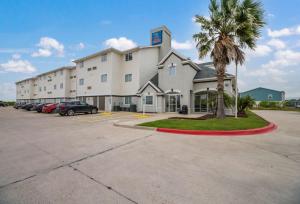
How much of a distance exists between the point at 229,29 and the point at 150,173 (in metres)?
13.6

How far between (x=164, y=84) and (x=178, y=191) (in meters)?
20.1

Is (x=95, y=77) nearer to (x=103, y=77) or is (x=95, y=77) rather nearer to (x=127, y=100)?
(x=103, y=77)

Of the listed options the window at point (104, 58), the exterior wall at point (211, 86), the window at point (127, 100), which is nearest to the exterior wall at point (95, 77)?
the window at point (104, 58)

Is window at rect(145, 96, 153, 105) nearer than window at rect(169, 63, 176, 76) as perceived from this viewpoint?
No

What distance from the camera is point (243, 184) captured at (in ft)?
11.5

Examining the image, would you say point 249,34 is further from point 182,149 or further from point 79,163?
point 79,163

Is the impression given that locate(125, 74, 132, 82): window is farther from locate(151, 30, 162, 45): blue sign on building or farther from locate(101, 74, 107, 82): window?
locate(151, 30, 162, 45): blue sign on building

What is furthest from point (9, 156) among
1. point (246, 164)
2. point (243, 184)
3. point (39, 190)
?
point (246, 164)

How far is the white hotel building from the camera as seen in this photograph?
69.3ft

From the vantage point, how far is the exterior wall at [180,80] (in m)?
20.8

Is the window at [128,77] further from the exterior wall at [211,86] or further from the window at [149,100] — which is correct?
the exterior wall at [211,86]

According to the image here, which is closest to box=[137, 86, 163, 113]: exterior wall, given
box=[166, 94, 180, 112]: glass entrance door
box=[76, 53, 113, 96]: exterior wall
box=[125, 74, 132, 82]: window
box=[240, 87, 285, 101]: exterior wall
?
box=[166, 94, 180, 112]: glass entrance door

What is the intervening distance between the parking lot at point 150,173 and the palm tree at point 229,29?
852cm

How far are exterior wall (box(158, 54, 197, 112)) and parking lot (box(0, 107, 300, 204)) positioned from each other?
1455 centimetres
